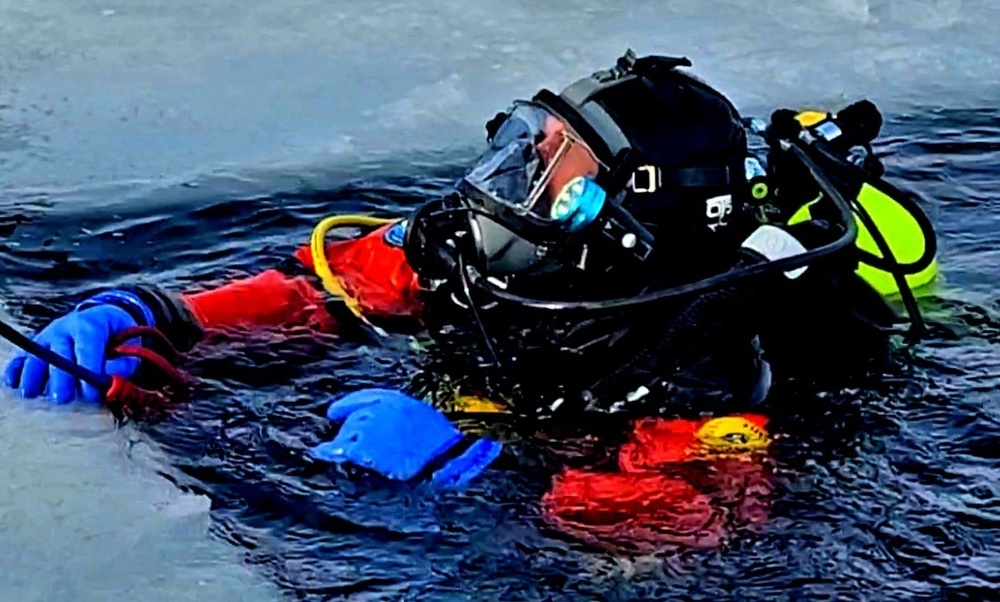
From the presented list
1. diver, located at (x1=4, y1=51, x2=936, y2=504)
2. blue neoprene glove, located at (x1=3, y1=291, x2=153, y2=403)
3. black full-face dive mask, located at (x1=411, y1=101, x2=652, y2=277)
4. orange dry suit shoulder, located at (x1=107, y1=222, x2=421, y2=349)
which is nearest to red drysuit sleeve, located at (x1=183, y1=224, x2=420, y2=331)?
orange dry suit shoulder, located at (x1=107, y1=222, x2=421, y2=349)

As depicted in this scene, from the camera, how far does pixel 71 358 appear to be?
297cm

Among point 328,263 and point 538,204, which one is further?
point 328,263

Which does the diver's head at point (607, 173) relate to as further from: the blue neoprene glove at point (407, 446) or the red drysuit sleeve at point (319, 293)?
the red drysuit sleeve at point (319, 293)

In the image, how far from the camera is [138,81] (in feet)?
→ 15.7

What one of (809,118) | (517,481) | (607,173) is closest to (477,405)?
(517,481)

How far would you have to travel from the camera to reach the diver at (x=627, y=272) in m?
2.77

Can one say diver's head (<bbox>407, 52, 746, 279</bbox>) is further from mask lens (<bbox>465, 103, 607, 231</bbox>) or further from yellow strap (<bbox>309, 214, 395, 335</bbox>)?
yellow strap (<bbox>309, 214, 395, 335</bbox>)

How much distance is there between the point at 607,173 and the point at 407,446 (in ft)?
1.84

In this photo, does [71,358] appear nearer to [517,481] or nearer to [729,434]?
[517,481]

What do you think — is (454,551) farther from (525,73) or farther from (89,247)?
(525,73)

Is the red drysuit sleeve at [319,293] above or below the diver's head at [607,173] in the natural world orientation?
below

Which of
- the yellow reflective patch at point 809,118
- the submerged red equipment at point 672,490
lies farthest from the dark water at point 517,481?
the yellow reflective patch at point 809,118

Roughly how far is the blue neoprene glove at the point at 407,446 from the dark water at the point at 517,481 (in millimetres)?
41

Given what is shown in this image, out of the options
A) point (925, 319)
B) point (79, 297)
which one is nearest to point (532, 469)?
point (925, 319)
